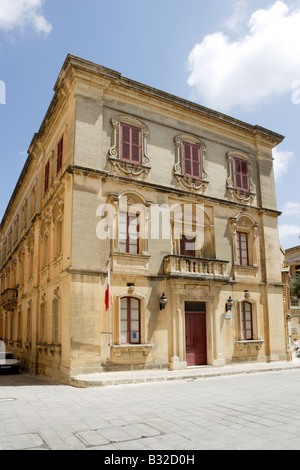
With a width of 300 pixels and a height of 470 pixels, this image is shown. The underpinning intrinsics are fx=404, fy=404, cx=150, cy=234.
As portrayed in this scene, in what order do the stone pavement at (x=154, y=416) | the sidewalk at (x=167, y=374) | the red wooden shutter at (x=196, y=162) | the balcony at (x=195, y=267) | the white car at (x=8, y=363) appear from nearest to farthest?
the stone pavement at (x=154, y=416) < the sidewalk at (x=167, y=374) < the balcony at (x=195, y=267) < the red wooden shutter at (x=196, y=162) < the white car at (x=8, y=363)

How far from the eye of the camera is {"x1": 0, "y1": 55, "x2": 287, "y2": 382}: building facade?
630 inches

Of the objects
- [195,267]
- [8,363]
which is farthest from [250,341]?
[8,363]

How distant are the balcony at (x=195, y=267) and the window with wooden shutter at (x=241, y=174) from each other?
4.91 m

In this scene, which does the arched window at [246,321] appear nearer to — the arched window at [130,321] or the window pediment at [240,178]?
the window pediment at [240,178]

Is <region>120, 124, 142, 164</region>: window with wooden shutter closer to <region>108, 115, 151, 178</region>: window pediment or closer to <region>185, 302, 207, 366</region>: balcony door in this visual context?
<region>108, 115, 151, 178</region>: window pediment

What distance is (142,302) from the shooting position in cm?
1683

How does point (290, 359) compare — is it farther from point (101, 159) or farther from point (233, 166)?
point (101, 159)

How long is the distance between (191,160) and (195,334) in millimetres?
8383

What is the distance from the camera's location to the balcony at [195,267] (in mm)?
17500

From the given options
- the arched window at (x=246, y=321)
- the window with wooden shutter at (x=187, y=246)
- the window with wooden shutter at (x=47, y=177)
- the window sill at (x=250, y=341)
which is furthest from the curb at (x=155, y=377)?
the window with wooden shutter at (x=47, y=177)

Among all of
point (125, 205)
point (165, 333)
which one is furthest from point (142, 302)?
point (125, 205)

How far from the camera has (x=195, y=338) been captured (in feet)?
59.9

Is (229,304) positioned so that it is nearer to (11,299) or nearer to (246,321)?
(246,321)

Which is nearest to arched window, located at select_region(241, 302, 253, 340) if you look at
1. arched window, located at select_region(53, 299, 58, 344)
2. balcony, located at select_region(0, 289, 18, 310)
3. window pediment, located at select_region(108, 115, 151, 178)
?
window pediment, located at select_region(108, 115, 151, 178)
